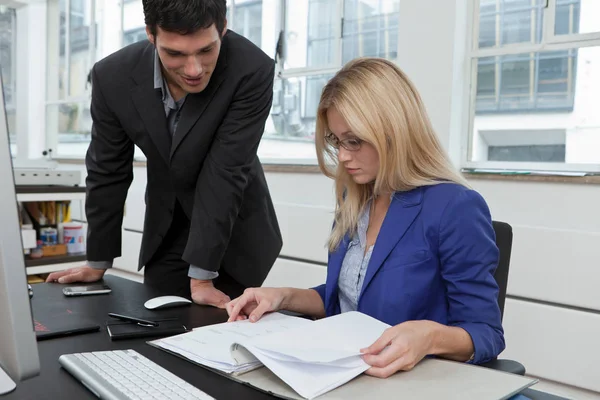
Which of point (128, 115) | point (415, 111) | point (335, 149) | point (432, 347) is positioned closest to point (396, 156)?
point (415, 111)

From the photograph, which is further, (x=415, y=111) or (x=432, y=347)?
(x=415, y=111)

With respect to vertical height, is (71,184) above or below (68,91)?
below

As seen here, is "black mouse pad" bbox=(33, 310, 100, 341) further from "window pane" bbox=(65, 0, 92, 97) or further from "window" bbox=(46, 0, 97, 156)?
"window pane" bbox=(65, 0, 92, 97)

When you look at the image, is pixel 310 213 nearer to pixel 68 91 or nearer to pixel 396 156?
pixel 396 156

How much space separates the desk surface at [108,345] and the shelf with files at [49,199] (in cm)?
98

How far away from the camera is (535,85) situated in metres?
2.33

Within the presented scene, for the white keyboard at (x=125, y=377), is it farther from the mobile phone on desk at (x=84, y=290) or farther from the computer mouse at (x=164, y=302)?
the mobile phone on desk at (x=84, y=290)

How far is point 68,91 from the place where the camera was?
15.9 feet

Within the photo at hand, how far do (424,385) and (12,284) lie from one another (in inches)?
20.9

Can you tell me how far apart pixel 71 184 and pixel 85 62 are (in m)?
2.54

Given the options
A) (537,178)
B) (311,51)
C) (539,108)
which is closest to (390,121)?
(537,178)

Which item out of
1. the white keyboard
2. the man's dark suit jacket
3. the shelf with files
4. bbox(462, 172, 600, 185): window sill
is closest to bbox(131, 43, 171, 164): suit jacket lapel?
the man's dark suit jacket

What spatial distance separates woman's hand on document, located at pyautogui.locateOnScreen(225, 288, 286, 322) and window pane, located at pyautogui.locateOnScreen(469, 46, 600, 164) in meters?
1.58

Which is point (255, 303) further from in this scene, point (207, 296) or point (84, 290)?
point (84, 290)
